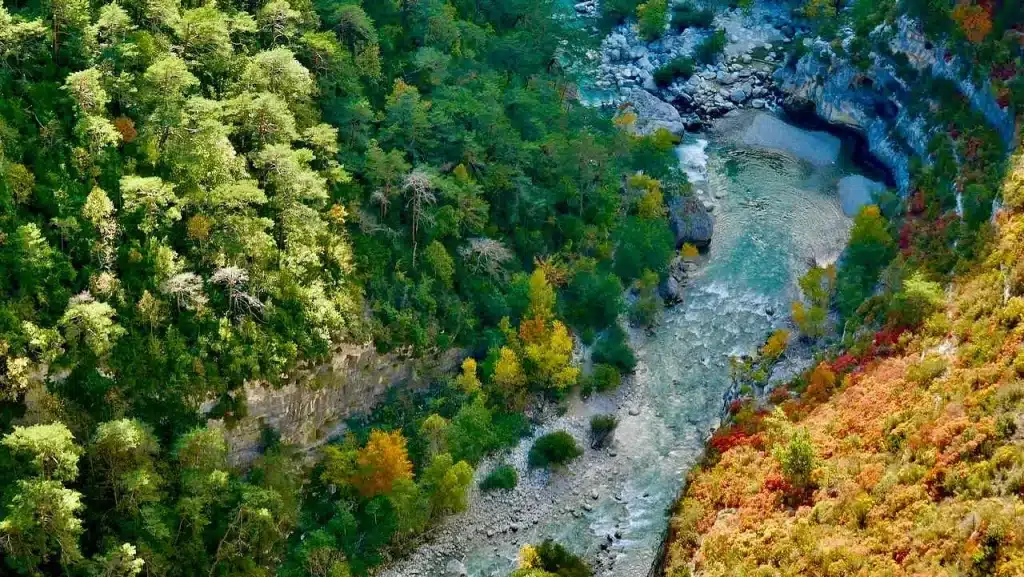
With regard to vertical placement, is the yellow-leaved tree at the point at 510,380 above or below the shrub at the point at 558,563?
above

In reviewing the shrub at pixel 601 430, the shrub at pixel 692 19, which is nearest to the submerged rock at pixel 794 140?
the shrub at pixel 692 19

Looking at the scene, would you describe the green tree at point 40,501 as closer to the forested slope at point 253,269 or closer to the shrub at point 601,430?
the forested slope at point 253,269

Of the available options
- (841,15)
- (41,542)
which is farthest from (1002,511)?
(841,15)

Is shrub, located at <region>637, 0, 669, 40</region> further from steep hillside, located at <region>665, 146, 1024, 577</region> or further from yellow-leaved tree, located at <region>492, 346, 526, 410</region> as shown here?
yellow-leaved tree, located at <region>492, 346, 526, 410</region>

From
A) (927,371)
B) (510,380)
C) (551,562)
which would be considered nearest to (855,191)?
(927,371)

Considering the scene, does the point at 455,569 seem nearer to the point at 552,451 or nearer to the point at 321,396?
the point at 552,451

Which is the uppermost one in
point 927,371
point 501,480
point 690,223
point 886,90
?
point 886,90
